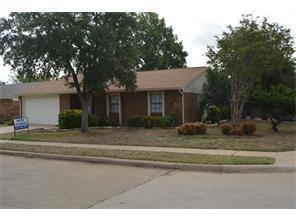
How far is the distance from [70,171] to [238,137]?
8.09 meters

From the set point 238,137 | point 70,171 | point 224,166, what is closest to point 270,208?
point 224,166

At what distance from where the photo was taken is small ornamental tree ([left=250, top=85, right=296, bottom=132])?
667 inches

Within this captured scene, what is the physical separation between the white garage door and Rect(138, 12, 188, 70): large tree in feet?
57.0

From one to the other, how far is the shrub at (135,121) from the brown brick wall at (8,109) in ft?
50.1

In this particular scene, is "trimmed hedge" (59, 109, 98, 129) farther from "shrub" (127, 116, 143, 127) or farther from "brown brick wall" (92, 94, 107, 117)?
"shrub" (127, 116, 143, 127)

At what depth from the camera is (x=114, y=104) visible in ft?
83.5

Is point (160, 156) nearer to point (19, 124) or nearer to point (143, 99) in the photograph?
point (19, 124)

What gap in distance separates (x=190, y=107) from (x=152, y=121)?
301cm

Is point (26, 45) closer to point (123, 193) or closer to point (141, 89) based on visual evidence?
point (141, 89)

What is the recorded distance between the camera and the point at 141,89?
23688 millimetres

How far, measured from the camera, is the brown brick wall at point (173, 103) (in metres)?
22.9

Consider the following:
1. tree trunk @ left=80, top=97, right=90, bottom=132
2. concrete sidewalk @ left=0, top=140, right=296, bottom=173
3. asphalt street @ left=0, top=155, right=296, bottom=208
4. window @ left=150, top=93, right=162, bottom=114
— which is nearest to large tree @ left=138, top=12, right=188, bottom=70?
window @ left=150, top=93, right=162, bottom=114

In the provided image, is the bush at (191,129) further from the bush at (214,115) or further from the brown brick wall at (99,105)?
the brown brick wall at (99,105)

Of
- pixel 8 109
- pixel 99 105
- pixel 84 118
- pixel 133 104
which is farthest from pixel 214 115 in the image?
pixel 8 109
